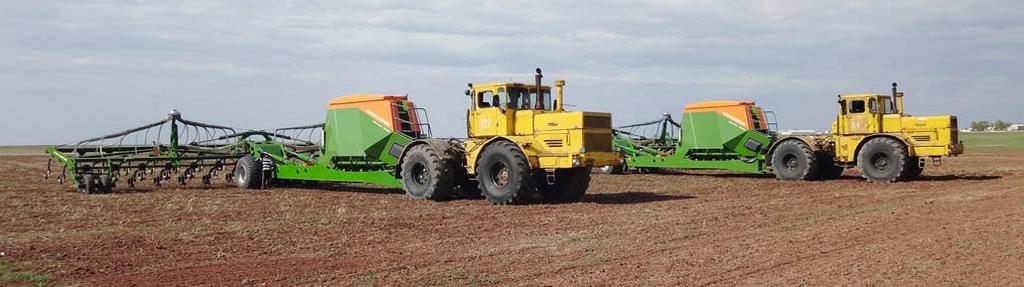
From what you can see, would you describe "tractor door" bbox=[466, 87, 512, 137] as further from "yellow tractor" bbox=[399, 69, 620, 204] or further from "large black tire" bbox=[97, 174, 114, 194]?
"large black tire" bbox=[97, 174, 114, 194]

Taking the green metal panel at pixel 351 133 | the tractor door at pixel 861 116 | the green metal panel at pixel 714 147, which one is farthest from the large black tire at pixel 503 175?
the tractor door at pixel 861 116

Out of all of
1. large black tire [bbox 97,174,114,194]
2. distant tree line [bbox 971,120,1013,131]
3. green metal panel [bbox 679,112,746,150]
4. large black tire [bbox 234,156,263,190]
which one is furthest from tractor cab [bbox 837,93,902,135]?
distant tree line [bbox 971,120,1013,131]

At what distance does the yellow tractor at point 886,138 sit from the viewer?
20750 millimetres

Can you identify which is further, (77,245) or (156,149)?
(156,149)

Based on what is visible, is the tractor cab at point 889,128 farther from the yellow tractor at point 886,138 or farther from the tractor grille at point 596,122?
the tractor grille at point 596,122

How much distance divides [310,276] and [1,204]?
10.2m

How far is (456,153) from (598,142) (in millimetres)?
2666

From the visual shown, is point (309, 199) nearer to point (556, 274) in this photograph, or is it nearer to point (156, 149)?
point (156, 149)

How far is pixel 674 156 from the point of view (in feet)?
83.5

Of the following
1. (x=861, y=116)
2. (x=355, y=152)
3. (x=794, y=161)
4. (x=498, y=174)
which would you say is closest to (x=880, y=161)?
(x=861, y=116)

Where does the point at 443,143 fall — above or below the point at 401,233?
above

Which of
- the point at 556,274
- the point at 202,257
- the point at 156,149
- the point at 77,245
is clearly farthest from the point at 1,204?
the point at 556,274

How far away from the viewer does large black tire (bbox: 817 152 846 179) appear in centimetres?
2241

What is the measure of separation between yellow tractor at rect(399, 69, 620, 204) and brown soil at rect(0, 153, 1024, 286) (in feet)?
1.87
